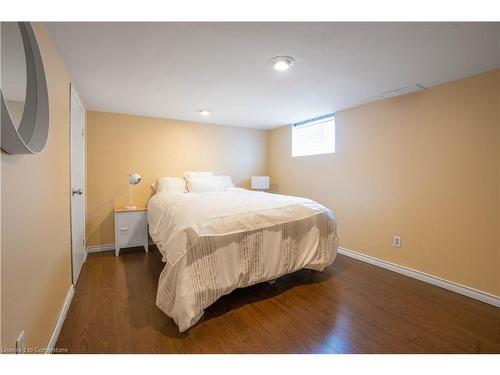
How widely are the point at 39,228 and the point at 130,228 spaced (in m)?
1.98

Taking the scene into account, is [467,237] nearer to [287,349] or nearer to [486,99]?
[486,99]

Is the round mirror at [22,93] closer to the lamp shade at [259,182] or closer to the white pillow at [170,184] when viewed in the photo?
the white pillow at [170,184]

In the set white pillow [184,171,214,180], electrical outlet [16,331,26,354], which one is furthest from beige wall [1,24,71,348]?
white pillow [184,171,214,180]

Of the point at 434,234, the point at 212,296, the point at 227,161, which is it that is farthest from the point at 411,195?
the point at 227,161

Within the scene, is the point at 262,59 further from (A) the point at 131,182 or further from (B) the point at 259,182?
(B) the point at 259,182

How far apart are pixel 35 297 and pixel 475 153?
3.43 m

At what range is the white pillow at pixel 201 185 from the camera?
11.4ft

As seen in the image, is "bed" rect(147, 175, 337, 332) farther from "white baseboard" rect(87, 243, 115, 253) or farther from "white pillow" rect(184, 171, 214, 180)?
"white baseboard" rect(87, 243, 115, 253)

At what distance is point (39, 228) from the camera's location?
4.24 feet

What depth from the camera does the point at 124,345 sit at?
4.77ft

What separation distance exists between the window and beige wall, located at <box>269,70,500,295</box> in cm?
18

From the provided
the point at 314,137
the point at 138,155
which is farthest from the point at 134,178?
the point at 314,137

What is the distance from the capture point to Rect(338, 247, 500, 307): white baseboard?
6.70 ft

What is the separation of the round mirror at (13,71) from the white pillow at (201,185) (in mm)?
2507
